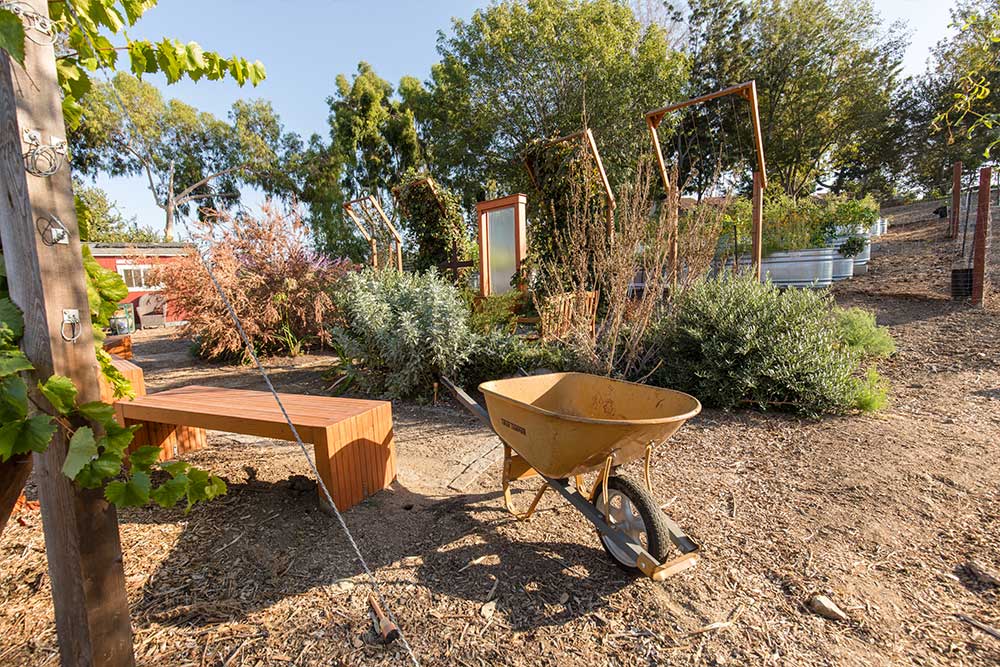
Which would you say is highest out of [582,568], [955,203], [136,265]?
[955,203]

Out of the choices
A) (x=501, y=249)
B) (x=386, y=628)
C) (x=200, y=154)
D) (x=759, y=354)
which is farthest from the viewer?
(x=200, y=154)

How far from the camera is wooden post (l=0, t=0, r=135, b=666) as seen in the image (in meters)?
1.02

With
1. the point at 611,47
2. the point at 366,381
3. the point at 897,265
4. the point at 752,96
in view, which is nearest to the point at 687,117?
the point at 611,47

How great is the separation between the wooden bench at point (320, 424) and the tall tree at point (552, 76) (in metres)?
13.4

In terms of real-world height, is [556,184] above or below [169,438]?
above

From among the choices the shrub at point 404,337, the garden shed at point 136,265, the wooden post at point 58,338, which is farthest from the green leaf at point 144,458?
the garden shed at point 136,265

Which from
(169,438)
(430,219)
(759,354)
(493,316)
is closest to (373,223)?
(430,219)

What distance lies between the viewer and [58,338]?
1.09 m

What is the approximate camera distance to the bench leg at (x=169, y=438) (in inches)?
120

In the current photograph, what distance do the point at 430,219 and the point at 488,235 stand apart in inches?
110

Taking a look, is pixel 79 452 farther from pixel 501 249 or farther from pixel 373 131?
pixel 373 131

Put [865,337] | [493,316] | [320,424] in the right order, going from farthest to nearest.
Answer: [493,316] < [865,337] < [320,424]

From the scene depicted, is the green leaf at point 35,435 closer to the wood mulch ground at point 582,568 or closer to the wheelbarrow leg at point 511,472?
the wood mulch ground at point 582,568

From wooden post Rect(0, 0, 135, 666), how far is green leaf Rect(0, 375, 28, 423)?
0.42 ft
